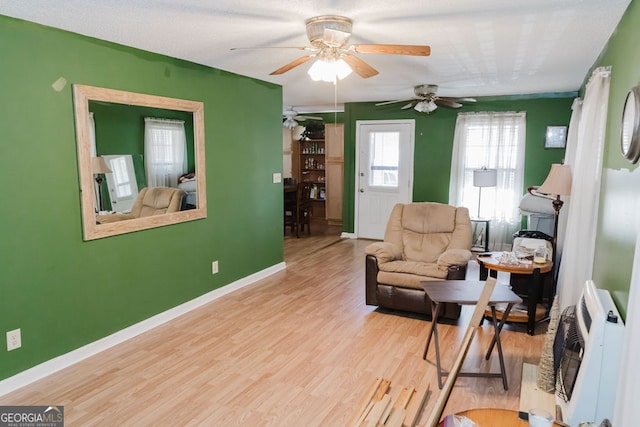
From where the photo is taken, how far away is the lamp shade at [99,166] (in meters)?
3.21

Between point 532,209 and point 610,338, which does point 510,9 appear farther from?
point 532,209

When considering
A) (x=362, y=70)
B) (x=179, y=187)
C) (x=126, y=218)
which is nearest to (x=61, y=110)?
(x=126, y=218)

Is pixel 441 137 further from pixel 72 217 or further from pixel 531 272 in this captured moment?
pixel 72 217

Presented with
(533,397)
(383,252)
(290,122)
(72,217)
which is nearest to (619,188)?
(533,397)

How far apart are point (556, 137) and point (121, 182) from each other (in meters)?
5.56

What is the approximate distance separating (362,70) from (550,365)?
7.32ft

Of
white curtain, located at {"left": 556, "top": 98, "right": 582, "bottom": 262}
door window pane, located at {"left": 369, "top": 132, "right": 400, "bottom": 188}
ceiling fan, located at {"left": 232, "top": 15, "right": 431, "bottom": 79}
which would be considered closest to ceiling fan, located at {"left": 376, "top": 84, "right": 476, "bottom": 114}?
white curtain, located at {"left": 556, "top": 98, "right": 582, "bottom": 262}

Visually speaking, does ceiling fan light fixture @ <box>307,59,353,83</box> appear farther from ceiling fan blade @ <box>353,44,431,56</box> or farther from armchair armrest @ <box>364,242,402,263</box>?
armchair armrest @ <box>364,242,402,263</box>

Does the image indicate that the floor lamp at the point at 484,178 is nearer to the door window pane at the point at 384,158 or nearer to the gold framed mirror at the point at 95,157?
the door window pane at the point at 384,158

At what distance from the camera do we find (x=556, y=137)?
6.07 m

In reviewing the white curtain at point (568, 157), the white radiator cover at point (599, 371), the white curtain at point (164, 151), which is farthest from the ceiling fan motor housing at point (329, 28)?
the white curtain at point (568, 157)

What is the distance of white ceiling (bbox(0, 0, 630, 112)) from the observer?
8.13 feet

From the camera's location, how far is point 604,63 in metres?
3.29

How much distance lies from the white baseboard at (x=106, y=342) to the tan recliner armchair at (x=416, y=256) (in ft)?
5.16
